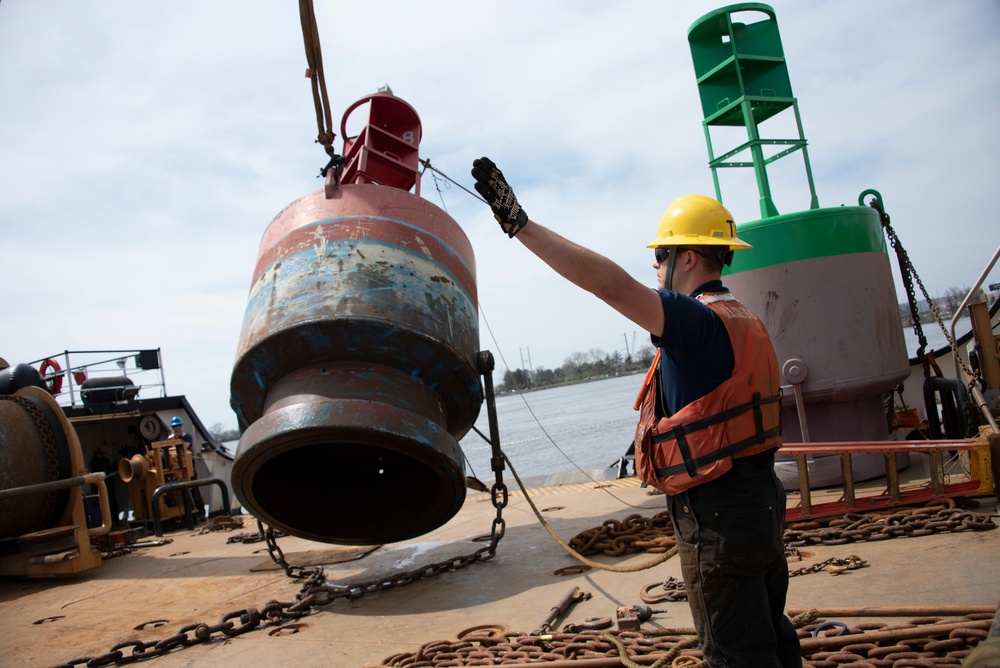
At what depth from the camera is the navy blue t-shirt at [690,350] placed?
233 cm

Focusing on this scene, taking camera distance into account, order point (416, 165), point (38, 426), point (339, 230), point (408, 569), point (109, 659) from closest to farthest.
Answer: point (109, 659)
point (339, 230)
point (408, 569)
point (416, 165)
point (38, 426)

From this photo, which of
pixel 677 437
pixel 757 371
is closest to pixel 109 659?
pixel 677 437

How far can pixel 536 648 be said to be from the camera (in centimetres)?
360

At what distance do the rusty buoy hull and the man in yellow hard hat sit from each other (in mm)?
2267

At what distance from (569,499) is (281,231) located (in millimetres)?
5085

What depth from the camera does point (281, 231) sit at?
544 cm

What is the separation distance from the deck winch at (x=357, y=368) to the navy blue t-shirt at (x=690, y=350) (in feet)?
7.53

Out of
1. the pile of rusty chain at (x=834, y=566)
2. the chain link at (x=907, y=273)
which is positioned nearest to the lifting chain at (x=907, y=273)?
the chain link at (x=907, y=273)

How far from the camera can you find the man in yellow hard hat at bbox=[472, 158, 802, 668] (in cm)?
235

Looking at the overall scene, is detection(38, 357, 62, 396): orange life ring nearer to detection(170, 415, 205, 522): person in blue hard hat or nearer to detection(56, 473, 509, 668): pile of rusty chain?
detection(170, 415, 205, 522): person in blue hard hat

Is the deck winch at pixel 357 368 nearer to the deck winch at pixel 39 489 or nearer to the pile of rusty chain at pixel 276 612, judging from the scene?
the pile of rusty chain at pixel 276 612

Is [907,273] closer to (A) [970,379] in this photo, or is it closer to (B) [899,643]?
(A) [970,379]

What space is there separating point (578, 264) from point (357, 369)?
9.38ft

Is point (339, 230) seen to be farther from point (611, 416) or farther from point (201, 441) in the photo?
point (611, 416)
